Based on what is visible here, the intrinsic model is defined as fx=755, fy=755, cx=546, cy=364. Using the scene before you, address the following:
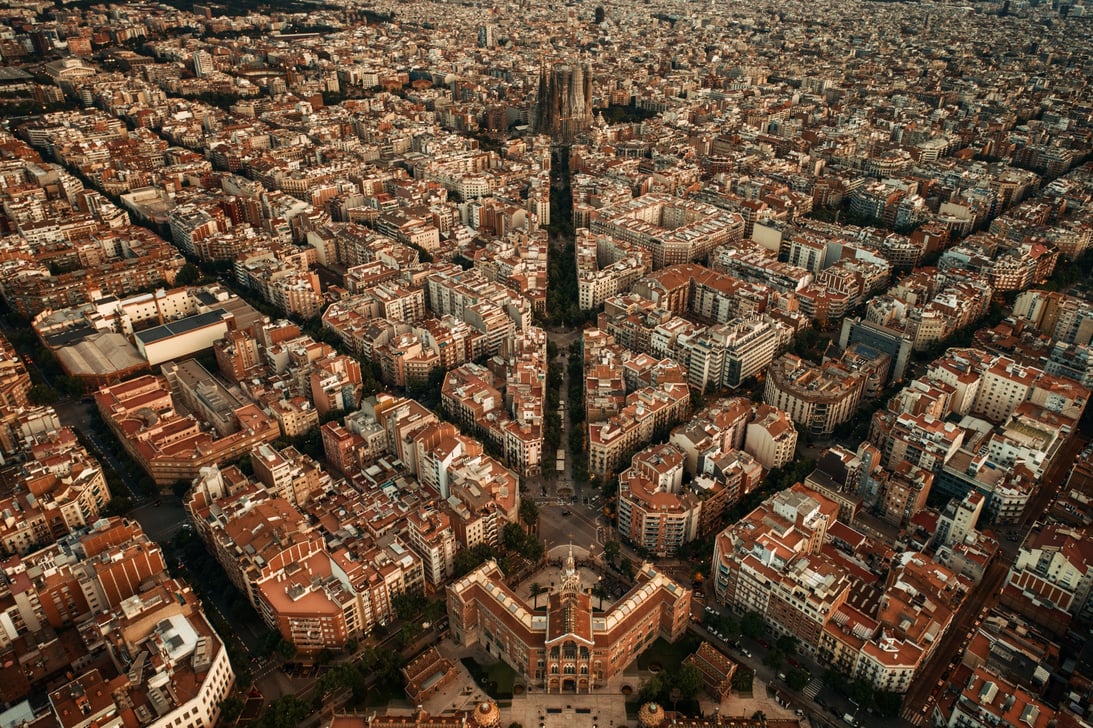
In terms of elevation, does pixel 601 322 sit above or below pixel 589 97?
below

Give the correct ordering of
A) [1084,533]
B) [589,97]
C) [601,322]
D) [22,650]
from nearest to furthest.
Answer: [22,650] < [1084,533] < [601,322] < [589,97]

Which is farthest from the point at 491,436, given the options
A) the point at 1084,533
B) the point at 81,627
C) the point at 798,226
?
the point at 798,226

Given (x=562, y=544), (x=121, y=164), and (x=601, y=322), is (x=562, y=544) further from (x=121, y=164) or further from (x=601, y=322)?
(x=121, y=164)

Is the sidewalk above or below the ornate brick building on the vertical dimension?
below

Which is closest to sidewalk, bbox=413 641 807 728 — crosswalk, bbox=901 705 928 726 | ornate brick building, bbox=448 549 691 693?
ornate brick building, bbox=448 549 691 693

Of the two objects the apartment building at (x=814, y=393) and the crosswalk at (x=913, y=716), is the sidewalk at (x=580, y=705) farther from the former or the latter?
the apartment building at (x=814, y=393)

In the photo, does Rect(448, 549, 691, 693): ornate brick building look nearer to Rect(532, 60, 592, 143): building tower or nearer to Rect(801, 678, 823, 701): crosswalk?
Rect(801, 678, 823, 701): crosswalk
